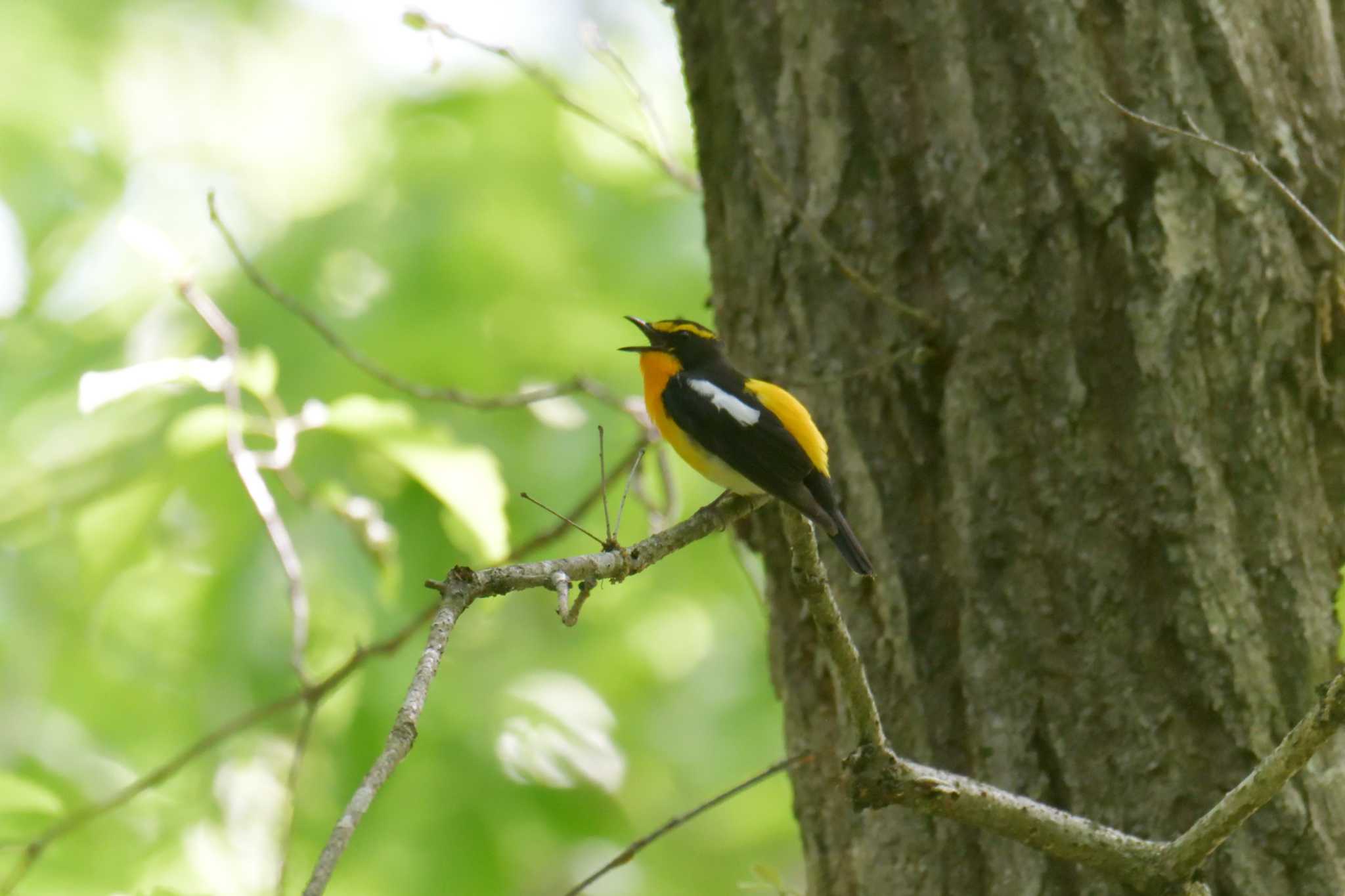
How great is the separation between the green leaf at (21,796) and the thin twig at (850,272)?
2650 mm

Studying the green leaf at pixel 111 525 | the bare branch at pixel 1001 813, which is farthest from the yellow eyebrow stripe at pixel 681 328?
the bare branch at pixel 1001 813

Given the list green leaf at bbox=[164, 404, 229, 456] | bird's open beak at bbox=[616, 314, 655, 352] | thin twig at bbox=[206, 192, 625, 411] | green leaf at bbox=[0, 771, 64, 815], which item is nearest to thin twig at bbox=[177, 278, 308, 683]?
green leaf at bbox=[164, 404, 229, 456]

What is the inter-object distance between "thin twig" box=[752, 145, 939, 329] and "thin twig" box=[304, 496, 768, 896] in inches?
35.0

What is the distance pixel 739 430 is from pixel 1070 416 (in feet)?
2.41

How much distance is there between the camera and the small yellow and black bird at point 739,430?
2.56m

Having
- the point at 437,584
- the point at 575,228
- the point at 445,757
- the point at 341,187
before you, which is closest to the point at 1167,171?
the point at 437,584

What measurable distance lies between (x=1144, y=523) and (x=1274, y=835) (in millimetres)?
636

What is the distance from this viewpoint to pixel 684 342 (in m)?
3.53

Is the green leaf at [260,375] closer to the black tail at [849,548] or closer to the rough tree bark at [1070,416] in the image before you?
the rough tree bark at [1070,416]

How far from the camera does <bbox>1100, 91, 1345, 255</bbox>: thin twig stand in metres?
2.08

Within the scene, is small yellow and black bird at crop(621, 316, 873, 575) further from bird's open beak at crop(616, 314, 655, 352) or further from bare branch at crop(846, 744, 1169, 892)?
bare branch at crop(846, 744, 1169, 892)

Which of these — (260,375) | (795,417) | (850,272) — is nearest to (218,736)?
(260,375)

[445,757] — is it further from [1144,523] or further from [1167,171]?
[1167,171]

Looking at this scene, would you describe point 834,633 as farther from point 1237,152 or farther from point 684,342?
point 684,342
